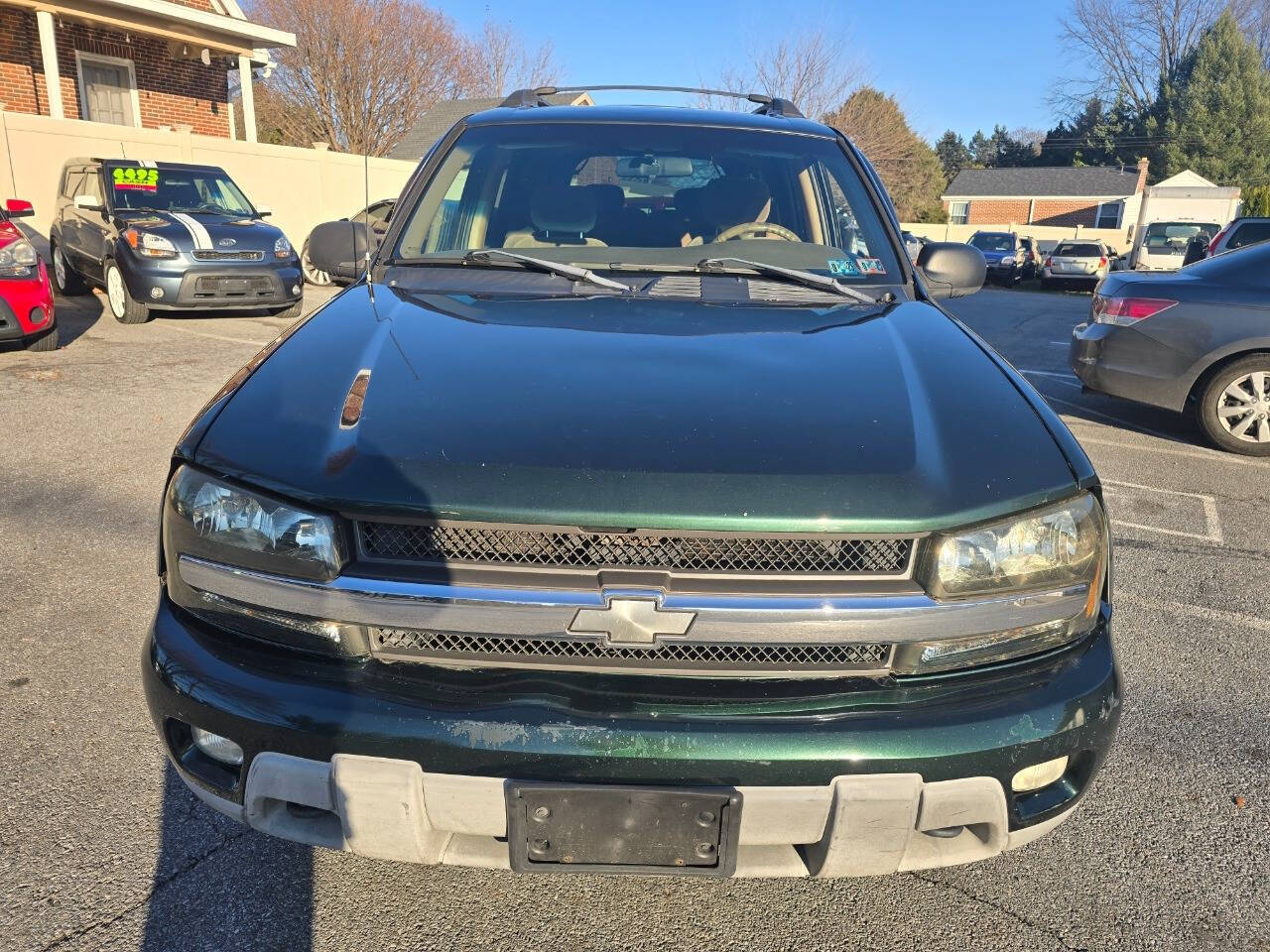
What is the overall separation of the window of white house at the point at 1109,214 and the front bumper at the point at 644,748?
5802 centimetres

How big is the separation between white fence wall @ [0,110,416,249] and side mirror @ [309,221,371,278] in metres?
11.3

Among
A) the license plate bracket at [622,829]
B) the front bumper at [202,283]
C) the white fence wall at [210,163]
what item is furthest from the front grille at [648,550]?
the white fence wall at [210,163]

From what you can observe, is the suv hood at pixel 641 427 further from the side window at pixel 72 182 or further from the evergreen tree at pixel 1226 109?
the evergreen tree at pixel 1226 109

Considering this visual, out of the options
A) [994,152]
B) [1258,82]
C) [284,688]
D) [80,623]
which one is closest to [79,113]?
[80,623]

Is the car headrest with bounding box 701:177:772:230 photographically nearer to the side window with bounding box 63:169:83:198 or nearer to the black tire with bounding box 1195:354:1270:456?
the black tire with bounding box 1195:354:1270:456

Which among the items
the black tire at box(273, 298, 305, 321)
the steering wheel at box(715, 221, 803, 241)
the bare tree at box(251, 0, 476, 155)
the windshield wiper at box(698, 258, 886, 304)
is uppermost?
the bare tree at box(251, 0, 476, 155)

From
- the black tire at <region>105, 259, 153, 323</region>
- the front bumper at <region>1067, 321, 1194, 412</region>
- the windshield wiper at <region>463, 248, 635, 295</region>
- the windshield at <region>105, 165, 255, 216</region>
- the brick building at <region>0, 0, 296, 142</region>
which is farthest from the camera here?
the brick building at <region>0, 0, 296, 142</region>

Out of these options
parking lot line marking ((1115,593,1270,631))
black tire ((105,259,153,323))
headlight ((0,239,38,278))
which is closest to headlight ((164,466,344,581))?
parking lot line marking ((1115,593,1270,631))

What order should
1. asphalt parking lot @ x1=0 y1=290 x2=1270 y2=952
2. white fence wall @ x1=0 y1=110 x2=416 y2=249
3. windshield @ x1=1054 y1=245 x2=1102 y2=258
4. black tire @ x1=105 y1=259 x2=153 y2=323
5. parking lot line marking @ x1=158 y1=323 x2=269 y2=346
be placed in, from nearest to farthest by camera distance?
asphalt parking lot @ x1=0 y1=290 x2=1270 y2=952
parking lot line marking @ x1=158 y1=323 x2=269 y2=346
black tire @ x1=105 y1=259 x2=153 y2=323
white fence wall @ x1=0 y1=110 x2=416 y2=249
windshield @ x1=1054 y1=245 x2=1102 y2=258

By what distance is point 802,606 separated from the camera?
62.8 inches

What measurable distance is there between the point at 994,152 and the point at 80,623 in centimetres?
9241

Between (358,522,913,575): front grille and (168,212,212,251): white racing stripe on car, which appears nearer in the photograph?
(358,522,913,575): front grille

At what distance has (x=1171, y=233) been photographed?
25.1 metres

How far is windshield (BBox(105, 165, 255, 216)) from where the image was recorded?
34.2 ft
